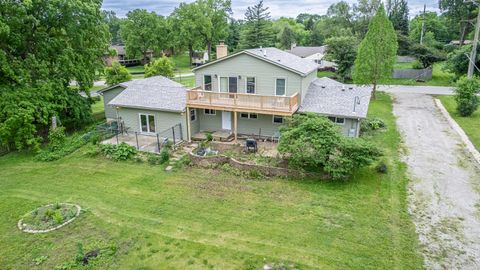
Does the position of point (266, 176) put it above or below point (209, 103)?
below

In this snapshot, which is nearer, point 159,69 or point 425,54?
point 159,69

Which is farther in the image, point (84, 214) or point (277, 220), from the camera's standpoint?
point (84, 214)

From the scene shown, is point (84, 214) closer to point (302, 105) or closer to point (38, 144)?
point (38, 144)

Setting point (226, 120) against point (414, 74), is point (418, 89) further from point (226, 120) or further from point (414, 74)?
point (226, 120)

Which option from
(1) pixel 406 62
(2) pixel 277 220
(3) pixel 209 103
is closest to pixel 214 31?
(1) pixel 406 62

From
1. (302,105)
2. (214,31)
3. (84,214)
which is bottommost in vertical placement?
(84,214)

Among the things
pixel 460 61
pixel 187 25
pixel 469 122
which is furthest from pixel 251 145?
pixel 187 25

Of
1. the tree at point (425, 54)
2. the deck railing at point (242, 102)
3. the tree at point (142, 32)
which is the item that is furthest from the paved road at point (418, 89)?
the tree at point (142, 32)

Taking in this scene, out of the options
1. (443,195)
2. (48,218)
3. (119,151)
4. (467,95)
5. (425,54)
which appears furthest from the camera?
(425,54)
